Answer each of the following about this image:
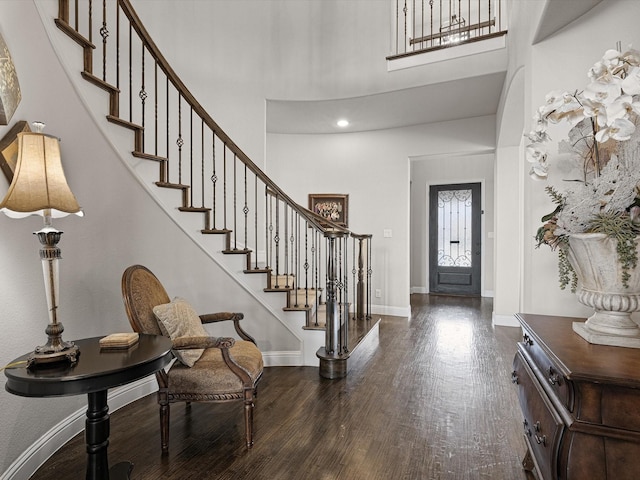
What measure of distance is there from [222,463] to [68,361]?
3.10ft

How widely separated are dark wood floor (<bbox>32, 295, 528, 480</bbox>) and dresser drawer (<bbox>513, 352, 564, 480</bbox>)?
18.2 inches

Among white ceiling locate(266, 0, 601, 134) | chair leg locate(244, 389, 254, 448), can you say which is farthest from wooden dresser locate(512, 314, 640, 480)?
white ceiling locate(266, 0, 601, 134)

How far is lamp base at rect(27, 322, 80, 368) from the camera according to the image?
1390 mm

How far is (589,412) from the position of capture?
106 cm

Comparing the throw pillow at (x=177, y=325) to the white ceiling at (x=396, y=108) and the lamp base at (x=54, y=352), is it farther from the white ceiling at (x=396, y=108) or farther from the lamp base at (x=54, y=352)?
the white ceiling at (x=396, y=108)

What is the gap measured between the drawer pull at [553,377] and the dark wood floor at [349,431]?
2.77ft

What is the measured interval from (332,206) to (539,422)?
4.66 metres

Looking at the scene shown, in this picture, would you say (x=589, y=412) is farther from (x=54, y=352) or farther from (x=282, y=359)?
(x=282, y=359)

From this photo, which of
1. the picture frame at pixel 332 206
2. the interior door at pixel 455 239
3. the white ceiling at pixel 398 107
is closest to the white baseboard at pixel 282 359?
the picture frame at pixel 332 206

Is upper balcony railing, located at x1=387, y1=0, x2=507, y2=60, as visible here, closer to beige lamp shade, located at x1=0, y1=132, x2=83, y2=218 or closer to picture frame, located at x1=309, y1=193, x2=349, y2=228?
picture frame, located at x1=309, y1=193, x2=349, y2=228

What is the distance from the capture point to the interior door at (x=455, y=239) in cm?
716

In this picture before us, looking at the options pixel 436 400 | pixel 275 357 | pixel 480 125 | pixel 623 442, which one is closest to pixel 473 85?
pixel 480 125

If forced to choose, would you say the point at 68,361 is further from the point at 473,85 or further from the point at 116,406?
the point at 473,85

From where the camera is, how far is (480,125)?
16.5ft
